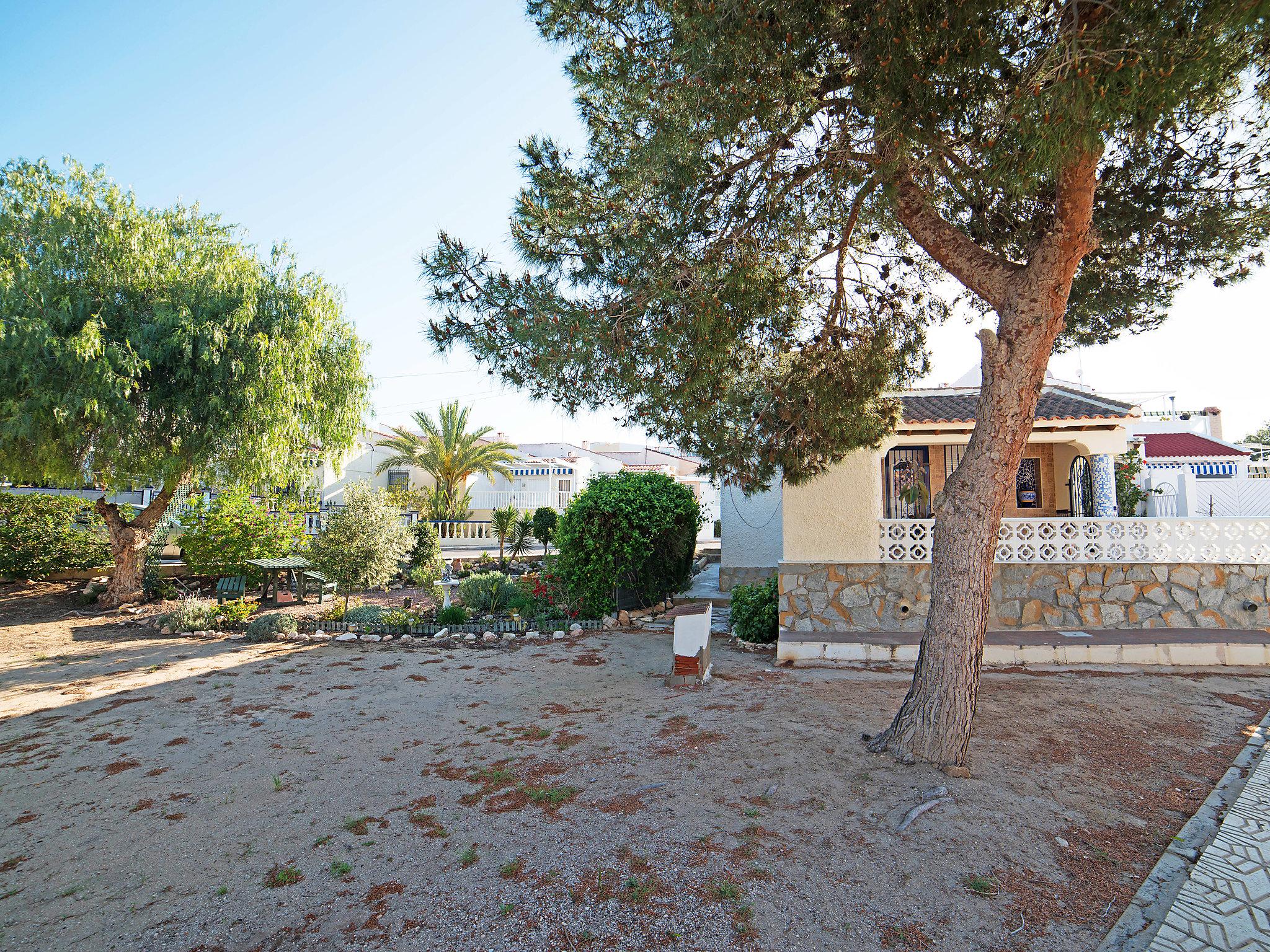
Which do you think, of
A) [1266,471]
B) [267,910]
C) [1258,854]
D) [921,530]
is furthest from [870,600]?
[1266,471]

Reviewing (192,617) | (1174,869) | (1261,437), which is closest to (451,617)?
(192,617)

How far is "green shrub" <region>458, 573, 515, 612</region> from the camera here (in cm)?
1147

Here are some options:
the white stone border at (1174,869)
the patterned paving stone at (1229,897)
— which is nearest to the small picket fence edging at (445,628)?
the white stone border at (1174,869)

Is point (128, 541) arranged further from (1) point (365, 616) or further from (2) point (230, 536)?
(1) point (365, 616)

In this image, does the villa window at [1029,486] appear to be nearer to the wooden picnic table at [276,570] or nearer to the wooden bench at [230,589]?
the wooden picnic table at [276,570]

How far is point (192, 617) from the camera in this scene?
10164mm

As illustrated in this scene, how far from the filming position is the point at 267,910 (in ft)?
9.81

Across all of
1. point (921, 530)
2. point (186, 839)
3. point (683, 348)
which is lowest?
point (186, 839)

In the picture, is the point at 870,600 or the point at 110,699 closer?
the point at 110,699

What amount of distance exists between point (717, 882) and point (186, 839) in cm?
306

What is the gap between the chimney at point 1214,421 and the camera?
25.5 metres

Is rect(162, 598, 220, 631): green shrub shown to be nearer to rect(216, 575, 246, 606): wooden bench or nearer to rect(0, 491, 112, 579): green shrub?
rect(216, 575, 246, 606): wooden bench

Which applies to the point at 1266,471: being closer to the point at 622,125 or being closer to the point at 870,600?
the point at 870,600

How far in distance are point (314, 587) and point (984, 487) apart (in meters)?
12.8
